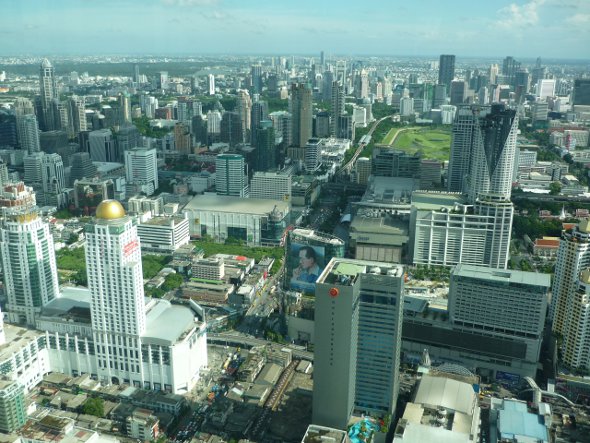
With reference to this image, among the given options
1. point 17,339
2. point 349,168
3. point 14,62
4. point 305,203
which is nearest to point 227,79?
point 349,168

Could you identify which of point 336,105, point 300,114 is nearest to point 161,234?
point 300,114

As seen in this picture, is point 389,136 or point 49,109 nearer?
point 49,109

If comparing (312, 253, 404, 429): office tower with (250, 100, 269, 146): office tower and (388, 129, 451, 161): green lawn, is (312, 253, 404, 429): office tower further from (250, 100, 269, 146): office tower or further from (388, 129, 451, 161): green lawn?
(388, 129, 451, 161): green lawn

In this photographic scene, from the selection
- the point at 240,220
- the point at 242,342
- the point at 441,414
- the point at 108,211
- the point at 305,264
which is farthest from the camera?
the point at 240,220

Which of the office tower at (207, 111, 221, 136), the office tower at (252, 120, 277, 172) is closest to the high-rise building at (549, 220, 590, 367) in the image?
the office tower at (252, 120, 277, 172)

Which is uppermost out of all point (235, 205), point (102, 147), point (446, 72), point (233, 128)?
point (446, 72)

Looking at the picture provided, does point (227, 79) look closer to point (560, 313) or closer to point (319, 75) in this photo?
point (319, 75)

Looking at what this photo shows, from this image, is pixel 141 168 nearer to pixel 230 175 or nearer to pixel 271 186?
pixel 230 175

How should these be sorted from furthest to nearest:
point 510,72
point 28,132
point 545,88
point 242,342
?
1. point 510,72
2. point 545,88
3. point 28,132
4. point 242,342
